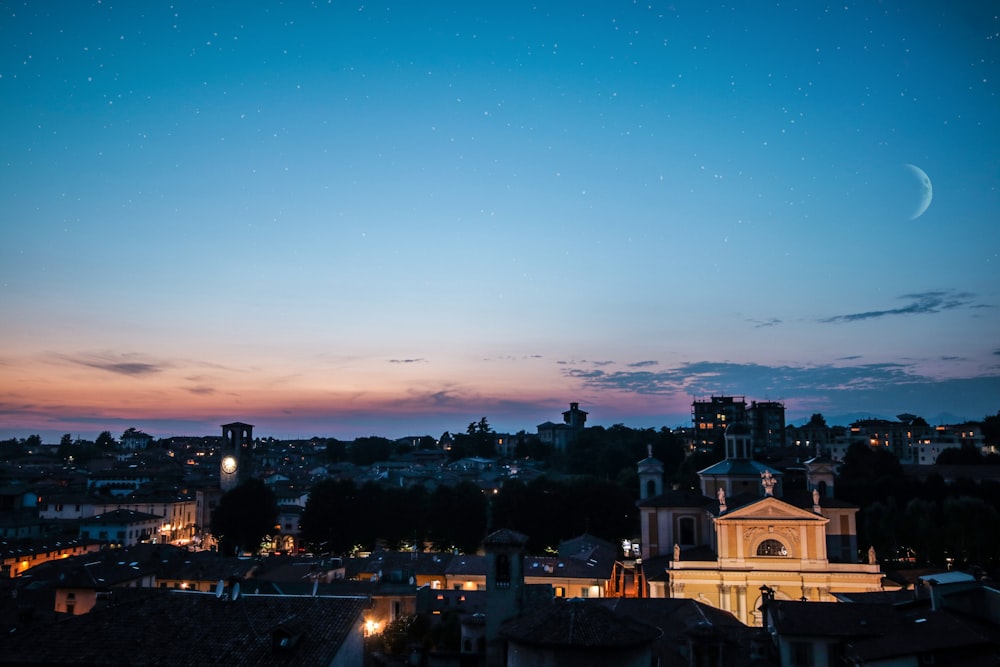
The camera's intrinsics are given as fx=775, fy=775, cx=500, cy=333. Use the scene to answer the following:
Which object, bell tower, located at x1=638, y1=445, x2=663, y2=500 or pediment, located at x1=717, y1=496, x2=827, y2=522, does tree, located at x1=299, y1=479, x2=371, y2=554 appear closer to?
bell tower, located at x1=638, y1=445, x2=663, y2=500

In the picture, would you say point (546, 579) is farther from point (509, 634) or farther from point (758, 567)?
point (509, 634)

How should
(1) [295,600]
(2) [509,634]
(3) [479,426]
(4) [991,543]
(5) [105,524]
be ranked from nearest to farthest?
(2) [509,634], (1) [295,600], (4) [991,543], (5) [105,524], (3) [479,426]

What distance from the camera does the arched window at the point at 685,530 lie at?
4350 cm

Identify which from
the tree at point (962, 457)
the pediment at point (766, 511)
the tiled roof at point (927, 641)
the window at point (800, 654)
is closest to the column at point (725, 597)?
the pediment at point (766, 511)

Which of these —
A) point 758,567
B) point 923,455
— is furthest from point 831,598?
point 923,455

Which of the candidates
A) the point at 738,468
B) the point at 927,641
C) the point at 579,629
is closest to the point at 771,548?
the point at 738,468

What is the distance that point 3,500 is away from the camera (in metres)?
79.0

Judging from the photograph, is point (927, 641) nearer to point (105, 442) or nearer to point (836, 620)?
point (836, 620)

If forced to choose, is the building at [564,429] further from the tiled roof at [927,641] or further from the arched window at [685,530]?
the tiled roof at [927,641]

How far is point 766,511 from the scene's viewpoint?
1479 inches

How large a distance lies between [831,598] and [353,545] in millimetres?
38931

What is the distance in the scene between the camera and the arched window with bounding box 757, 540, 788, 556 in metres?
37.5

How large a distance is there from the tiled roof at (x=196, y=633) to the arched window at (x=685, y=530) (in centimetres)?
2640

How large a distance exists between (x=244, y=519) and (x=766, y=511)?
139 feet
